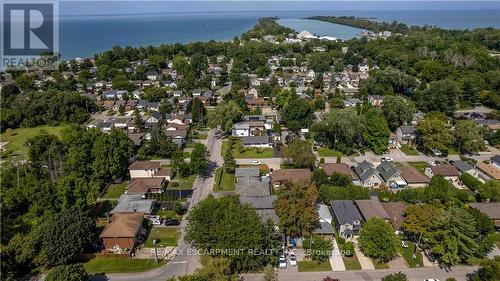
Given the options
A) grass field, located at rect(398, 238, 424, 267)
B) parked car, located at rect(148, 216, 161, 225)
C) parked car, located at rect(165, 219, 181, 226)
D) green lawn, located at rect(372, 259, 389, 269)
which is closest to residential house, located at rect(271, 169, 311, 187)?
parked car, located at rect(165, 219, 181, 226)

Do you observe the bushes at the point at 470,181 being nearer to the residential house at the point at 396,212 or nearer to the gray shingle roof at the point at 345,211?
the residential house at the point at 396,212

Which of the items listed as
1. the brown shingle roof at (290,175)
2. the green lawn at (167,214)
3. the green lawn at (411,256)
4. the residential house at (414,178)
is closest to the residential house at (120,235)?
the green lawn at (167,214)

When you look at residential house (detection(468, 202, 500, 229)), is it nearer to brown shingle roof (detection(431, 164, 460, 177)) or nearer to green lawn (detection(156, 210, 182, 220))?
brown shingle roof (detection(431, 164, 460, 177))

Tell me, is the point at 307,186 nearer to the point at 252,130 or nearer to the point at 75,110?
the point at 252,130

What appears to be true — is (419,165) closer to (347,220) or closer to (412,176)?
(412,176)

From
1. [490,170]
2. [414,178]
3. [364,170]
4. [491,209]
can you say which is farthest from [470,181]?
[364,170]
